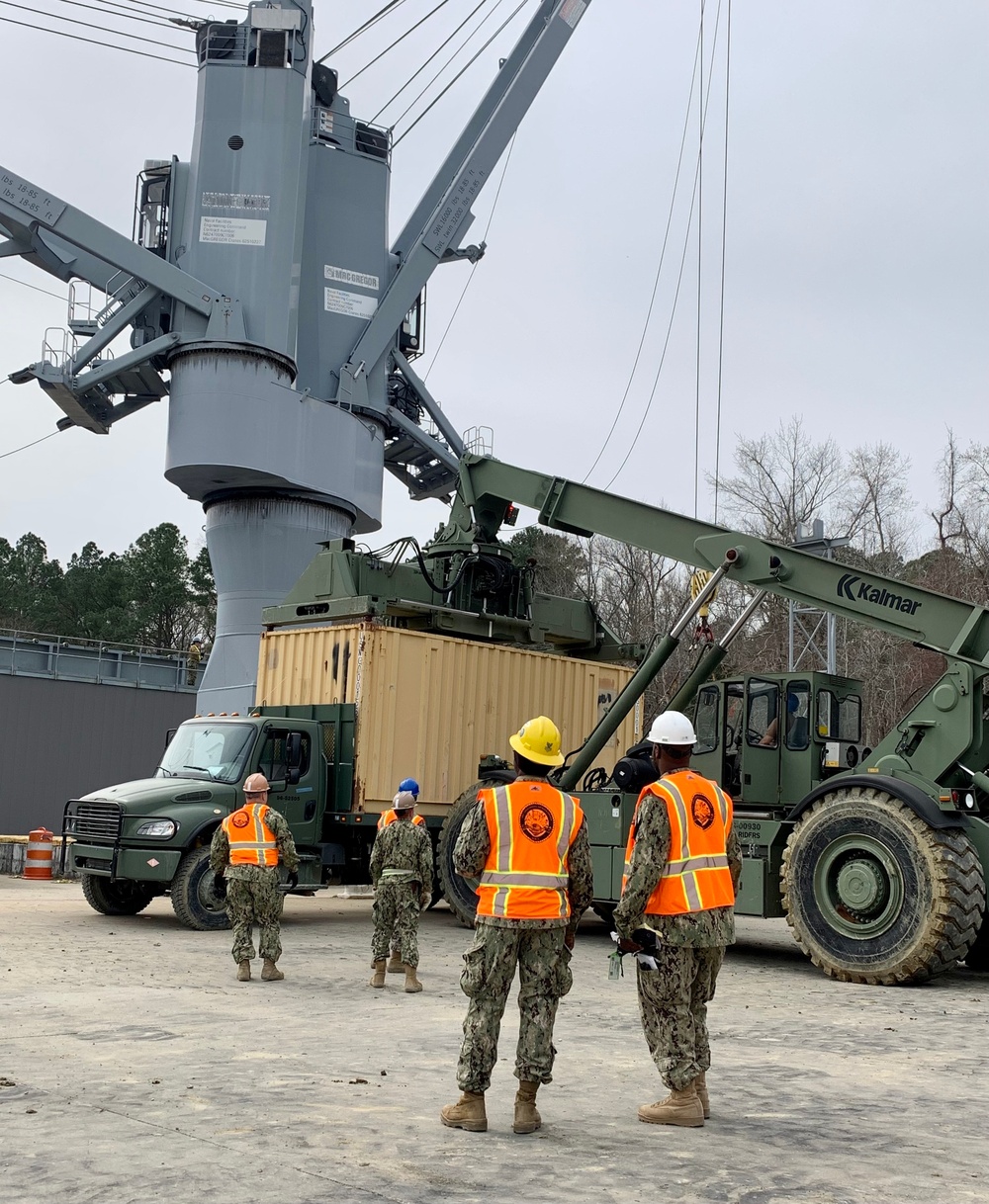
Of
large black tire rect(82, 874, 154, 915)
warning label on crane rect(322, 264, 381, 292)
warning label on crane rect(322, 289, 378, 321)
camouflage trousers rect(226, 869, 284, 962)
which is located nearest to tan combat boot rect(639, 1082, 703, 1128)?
camouflage trousers rect(226, 869, 284, 962)

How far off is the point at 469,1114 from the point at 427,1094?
79cm

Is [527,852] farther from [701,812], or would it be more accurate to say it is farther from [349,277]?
[349,277]

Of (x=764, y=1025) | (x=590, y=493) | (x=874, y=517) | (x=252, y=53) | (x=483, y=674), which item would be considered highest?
(x=252, y=53)

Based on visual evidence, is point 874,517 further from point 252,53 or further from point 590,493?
point 590,493

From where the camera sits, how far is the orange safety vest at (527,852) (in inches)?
239

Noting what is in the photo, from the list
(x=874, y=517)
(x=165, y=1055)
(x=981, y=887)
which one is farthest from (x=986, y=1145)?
(x=874, y=517)

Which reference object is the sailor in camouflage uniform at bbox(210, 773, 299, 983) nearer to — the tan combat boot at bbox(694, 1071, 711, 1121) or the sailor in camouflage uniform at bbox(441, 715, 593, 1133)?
the sailor in camouflage uniform at bbox(441, 715, 593, 1133)

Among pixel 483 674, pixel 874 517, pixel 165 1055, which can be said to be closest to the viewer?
pixel 165 1055

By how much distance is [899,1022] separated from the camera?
9.50 m

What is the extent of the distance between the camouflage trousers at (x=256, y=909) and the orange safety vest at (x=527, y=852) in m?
5.42

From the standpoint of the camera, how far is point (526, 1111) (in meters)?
5.75

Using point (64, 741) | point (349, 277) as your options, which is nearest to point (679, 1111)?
point (349, 277)

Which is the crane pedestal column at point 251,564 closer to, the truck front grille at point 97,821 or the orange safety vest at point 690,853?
the truck front grille at point 97,821

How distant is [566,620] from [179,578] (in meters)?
52.5
